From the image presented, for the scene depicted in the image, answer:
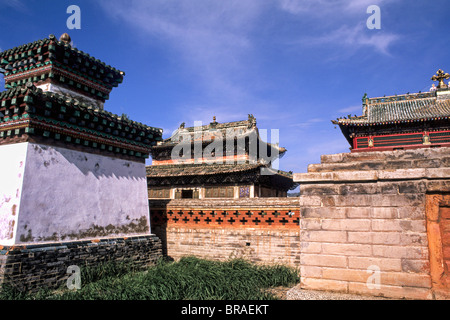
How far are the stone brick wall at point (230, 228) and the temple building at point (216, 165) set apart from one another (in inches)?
292

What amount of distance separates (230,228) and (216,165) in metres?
10.3

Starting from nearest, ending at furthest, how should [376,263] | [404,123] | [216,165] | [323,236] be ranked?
[376,263], [323,236], [404,123], [216,165]

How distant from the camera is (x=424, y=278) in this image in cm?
462

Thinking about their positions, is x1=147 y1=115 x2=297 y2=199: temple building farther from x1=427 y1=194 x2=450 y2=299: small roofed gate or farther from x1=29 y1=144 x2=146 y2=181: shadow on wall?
x1=427 y1=194 x2=450 y2=299: small roofed gate

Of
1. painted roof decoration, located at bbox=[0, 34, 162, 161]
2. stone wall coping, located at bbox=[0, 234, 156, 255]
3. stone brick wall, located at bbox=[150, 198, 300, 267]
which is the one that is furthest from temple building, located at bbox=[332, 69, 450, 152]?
stone wall coping, located at bbox=[0, 234, 156, 255]

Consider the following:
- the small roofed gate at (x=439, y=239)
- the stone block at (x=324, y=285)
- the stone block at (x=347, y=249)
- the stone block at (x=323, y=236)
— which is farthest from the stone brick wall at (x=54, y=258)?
the small roofed gate at (x=439, y=239)

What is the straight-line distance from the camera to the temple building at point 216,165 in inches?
757

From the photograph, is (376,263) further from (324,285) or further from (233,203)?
(233,203)

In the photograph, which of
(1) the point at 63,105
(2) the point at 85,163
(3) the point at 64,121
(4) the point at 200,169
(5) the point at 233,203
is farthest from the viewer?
(4) the point at 200,169

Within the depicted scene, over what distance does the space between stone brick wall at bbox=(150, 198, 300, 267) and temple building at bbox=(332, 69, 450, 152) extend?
1272 centimetres

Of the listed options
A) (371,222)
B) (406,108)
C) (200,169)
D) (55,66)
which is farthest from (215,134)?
(371,222)

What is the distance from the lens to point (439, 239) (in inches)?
185
